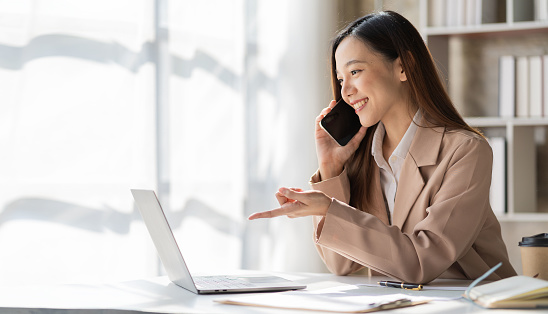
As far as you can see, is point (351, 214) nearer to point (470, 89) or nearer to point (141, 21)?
point (141, 21)

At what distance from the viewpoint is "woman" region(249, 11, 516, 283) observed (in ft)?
5.03

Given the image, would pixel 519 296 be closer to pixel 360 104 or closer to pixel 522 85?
pixel 360 104

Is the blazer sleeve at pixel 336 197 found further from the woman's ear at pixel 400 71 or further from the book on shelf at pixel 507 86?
the book on shelf at pixel 507 86

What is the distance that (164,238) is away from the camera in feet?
4.64

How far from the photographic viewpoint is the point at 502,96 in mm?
3236

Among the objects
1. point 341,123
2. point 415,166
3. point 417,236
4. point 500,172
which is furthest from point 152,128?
point 500,172

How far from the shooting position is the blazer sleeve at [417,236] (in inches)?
60.2

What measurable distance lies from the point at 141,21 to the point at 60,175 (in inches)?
26.9

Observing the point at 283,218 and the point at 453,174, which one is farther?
the point at 283,218

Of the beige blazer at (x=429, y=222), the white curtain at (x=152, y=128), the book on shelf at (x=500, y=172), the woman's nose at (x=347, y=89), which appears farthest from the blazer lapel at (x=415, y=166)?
the book on shelf at (x=500, y=172)

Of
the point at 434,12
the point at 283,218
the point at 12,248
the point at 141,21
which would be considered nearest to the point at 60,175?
the point at 12,248

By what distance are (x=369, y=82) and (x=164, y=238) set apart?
0.76 metres

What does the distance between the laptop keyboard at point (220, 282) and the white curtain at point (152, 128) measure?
887 millimetres

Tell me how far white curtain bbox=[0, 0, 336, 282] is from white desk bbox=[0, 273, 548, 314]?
0.78 m
